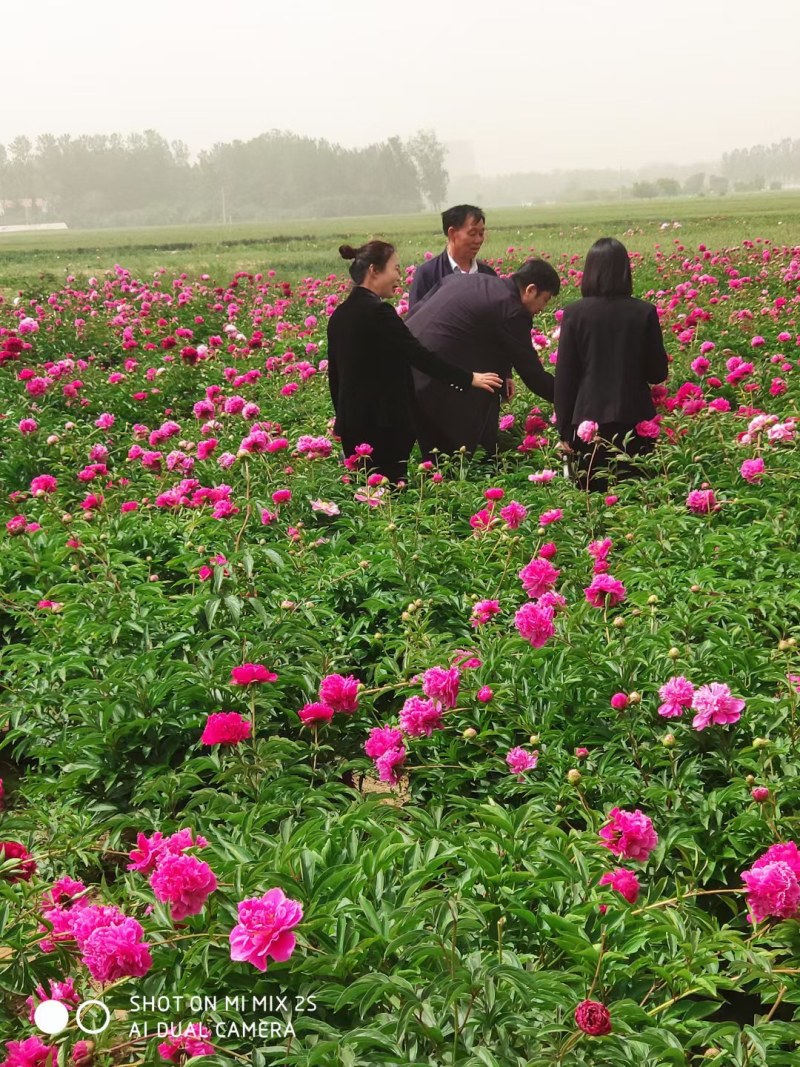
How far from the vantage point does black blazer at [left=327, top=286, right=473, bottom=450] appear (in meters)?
4.59

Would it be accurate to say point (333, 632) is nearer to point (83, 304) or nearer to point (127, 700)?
point (127, 700)

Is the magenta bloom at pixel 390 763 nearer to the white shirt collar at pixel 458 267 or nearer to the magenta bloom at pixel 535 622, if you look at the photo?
the magenta bloom at pixel 535 622

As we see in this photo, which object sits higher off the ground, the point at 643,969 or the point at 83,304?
the point at 83,304

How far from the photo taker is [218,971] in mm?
1792

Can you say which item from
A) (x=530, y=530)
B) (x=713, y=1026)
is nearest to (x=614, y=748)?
(x=713, y=1026)

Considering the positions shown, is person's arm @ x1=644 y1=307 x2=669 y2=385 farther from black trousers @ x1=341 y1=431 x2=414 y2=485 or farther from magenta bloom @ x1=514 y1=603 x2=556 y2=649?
magenta bloom @ x1=514 y1=603 x2=556 y2=649

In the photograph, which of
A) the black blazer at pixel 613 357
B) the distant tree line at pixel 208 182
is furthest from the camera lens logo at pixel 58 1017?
the distant tree line at pixel 208 182

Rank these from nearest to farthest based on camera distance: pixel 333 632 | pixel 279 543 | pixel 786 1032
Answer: pixel 786 1032 → pixel 333 632 → pixel 279 543

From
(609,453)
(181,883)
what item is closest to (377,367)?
(609,453)

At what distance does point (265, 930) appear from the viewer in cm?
152

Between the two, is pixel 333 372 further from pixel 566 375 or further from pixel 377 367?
pixel 566 375

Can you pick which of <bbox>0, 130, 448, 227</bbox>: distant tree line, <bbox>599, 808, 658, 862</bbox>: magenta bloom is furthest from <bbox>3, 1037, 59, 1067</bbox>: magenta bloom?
<bbox>0, 130, 448, 227</bbox>: distant tree line

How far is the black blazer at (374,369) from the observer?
4594mm

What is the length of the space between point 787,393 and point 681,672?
3969 mm
